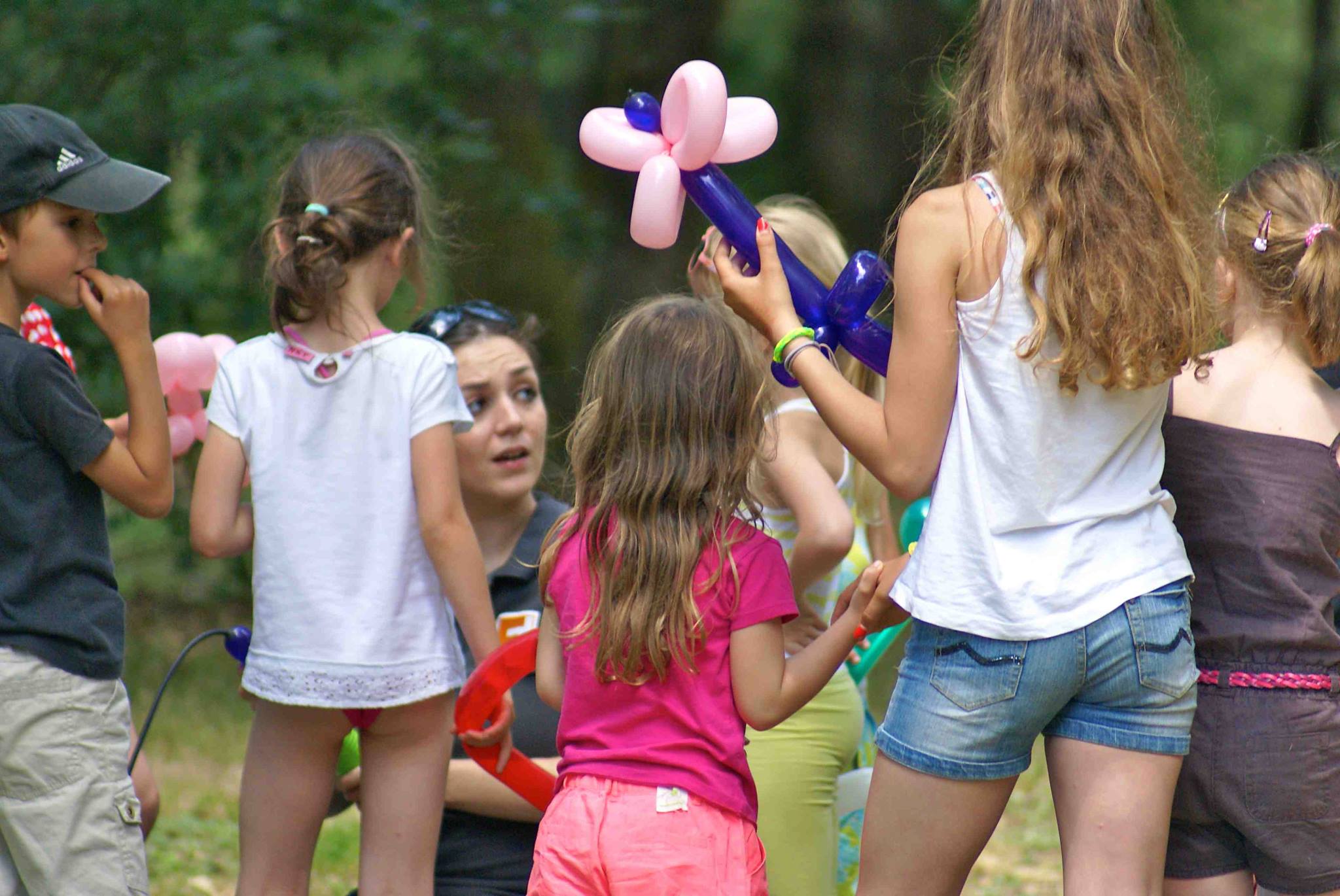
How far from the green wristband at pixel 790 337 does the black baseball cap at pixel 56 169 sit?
1.21 metres

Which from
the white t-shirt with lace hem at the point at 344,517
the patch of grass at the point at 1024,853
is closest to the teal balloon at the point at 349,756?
the white t-shirt with lace hem at the point at 344,517

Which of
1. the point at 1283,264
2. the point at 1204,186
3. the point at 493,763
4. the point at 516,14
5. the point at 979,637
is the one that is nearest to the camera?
the point at 979,637

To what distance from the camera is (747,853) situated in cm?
212

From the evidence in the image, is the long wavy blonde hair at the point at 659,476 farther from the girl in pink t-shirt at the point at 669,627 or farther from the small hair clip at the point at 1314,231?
the small hair clip at the point at 1314,231

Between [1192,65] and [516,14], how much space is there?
3.28m

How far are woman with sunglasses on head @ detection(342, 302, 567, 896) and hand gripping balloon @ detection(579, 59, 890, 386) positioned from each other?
0.83m

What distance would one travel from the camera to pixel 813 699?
2.64 metres

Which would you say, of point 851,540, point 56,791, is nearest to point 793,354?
point 851,540

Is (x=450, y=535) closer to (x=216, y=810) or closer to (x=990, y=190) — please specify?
(x=990, y=190)

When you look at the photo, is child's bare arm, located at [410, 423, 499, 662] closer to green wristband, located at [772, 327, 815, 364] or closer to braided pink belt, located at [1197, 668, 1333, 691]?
green wristband, located at [772, 327, 815, 364]

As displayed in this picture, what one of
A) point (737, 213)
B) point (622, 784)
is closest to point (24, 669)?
point (622, 784)

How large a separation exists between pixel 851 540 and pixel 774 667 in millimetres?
517

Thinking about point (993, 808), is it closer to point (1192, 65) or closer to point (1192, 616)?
point (1192, 616)

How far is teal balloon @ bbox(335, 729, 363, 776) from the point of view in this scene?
9.27 feet
